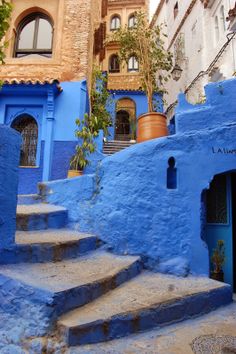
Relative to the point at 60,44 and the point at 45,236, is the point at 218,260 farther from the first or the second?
the point at 60,44

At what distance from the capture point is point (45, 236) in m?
4.06

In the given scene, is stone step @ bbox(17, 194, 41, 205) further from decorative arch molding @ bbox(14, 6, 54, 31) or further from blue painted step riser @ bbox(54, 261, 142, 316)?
decorative arch molding @ bbox(14, 6, 54, 31)

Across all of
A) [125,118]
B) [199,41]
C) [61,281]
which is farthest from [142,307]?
[125,118]

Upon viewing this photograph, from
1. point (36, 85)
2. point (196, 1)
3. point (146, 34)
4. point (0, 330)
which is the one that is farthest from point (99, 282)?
point (196, 1)

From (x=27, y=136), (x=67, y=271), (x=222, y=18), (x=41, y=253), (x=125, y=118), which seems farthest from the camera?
(x=125, y=118)

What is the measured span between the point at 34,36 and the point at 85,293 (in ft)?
30.1

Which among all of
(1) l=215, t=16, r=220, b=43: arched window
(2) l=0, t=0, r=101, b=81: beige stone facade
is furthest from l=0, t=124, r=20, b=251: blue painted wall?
(1) l=215, t=16, r=220, b=43: arched window

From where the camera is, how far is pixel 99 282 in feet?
10.3

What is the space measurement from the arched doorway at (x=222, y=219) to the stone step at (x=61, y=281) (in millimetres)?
1721

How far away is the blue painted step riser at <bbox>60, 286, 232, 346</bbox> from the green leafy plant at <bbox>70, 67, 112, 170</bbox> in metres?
4.52

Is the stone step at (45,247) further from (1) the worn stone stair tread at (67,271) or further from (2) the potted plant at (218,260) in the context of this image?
(2) the potted plant at (218,260)

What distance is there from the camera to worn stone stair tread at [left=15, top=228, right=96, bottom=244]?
3686mm

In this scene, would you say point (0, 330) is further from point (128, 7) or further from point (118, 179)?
point (128, 7)

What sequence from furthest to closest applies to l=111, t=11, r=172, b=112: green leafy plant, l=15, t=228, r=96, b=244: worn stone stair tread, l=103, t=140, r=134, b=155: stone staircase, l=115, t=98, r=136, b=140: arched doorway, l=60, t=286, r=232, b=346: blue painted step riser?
1. l=115, t=98, r=136, b=140: arched doorway
2. l=103, t=140, r=134, b=155: stone staircase
3. l=111, t=11, r=172, b=112: green leafy plant
4. l=15, t=228, r=96, b=244: worn stone stair tread
5. l=60, t=286, r=232, b=346: blue painted step riser
